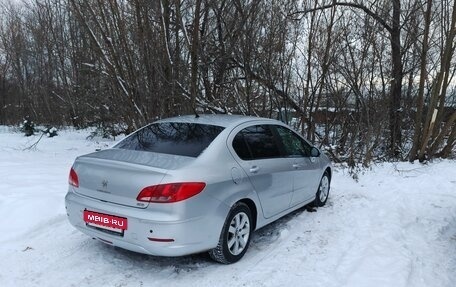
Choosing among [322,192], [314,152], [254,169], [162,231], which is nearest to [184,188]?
[162,231]

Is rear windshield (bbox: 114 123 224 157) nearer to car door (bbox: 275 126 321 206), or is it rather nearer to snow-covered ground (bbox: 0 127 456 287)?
snow-covered ground (bbox: 0 127 456 287)

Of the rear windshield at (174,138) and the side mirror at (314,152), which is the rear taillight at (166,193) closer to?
the rear windshield at (174,138)

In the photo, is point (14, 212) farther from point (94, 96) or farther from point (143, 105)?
point (94, 96)

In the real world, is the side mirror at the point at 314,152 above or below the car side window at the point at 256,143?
below

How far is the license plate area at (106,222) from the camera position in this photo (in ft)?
13.0

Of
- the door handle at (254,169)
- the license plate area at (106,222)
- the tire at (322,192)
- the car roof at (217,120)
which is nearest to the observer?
the license plate area at (106,222)

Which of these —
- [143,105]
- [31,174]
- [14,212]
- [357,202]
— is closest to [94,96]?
[143,105]

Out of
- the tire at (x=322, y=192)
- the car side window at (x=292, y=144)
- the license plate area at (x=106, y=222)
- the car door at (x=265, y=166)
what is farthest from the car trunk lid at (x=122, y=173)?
the tire at (x=322, y=192)

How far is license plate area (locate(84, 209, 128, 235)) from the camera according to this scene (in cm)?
397

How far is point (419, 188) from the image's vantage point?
26.9 ft

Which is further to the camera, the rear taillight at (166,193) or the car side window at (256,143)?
the car side window at (256,143)

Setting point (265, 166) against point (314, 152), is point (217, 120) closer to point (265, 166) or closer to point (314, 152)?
point (265, 166)

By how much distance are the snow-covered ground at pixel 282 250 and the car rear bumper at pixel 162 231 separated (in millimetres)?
357

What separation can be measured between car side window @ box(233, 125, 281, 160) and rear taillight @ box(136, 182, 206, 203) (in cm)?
99
